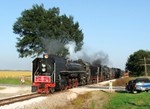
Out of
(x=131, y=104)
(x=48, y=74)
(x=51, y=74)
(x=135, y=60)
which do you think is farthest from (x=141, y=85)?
(x=135, y=60)

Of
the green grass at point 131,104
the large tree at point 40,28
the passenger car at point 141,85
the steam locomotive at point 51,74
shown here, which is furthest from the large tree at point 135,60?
the green grass at point 131,104

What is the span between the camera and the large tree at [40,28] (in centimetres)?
7707

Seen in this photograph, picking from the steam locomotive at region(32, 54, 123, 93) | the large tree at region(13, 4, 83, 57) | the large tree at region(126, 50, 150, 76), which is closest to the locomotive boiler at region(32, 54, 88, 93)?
the steam locomotive at region(32, 54, 123, 93)

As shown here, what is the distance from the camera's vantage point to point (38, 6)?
80.1 metres

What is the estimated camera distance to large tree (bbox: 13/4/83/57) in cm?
7707

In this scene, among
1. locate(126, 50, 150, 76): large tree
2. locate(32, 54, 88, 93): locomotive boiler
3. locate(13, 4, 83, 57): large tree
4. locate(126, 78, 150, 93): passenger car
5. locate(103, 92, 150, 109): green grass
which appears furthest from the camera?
locate(126, 50, 150, 76): large tree

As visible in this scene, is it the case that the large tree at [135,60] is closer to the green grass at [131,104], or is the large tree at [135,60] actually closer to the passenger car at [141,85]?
the passenger car at [141,85]

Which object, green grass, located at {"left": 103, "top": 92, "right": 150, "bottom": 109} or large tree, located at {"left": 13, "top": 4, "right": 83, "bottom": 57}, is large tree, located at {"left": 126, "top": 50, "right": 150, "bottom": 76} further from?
green grass, located at {"left": 103, "top": 92, "right": 150, "bottom": 109}

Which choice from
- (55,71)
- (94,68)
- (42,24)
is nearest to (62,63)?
(55,71)

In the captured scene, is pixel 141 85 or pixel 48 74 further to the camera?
pixel 141 85

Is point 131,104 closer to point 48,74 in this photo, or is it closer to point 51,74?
point 51,74

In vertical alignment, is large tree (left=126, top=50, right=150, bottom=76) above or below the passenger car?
above

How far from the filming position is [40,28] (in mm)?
Result: 77312

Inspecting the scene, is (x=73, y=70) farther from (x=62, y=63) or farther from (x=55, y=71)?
(x=55, y=71)
